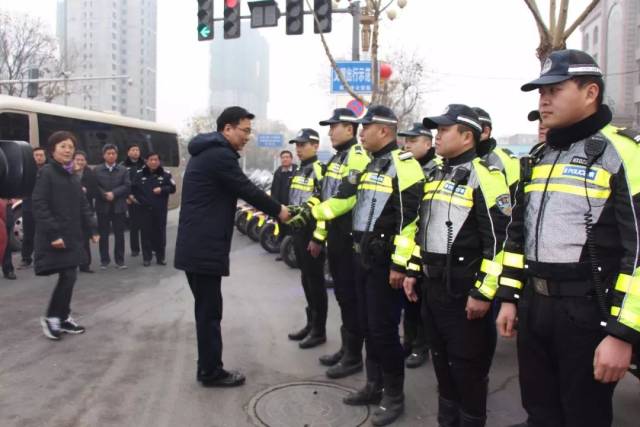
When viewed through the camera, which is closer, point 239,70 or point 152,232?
point 152,232

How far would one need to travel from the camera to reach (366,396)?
395cm

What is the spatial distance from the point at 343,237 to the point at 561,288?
2250mm

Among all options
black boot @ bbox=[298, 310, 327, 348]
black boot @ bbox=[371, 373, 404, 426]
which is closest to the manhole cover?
black boot @ bbox=[371, 373, 404, 426]

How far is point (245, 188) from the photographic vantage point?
4168 mm

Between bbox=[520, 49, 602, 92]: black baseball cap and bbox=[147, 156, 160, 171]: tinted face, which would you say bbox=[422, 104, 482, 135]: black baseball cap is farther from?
bbox=[147, 156, 160, 171]: tinted face

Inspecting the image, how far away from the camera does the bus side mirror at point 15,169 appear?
2.80 m

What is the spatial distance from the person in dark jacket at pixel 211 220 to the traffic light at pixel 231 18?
7716 mm

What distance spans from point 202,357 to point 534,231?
109 inches

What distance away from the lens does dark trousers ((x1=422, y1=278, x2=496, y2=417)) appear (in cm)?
306

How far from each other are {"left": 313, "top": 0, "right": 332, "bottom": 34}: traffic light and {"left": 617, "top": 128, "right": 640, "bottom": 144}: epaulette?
955cm

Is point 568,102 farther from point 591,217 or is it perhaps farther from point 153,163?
point 153,163

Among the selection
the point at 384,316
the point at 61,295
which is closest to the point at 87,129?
the point at 61,295

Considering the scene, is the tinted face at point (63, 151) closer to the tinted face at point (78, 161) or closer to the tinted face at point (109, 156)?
the tinted face at point (78, 161)

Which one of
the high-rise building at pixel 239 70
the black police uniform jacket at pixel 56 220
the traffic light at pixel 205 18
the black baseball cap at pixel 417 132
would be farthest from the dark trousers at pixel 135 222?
the high-rise building at pixel 239 70
